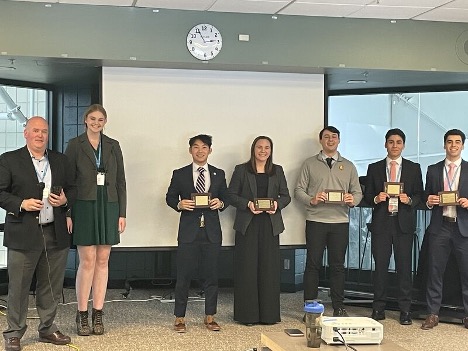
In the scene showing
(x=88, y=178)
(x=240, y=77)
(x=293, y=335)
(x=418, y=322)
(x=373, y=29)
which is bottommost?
(x=418, y=322)

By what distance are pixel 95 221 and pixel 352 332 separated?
8.25ft

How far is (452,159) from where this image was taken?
20.4 ft

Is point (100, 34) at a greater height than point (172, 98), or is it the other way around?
point (100, 34)

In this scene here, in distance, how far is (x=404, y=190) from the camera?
20.9 ft

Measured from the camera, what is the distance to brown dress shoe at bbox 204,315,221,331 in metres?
5.91

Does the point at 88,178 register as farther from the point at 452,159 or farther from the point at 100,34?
the point at 452,159

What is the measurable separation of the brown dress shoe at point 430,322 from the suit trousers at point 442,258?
0.15 feet

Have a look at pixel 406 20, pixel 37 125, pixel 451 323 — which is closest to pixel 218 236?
pixel 37 125

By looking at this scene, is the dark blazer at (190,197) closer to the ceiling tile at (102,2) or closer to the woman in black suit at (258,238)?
the woman in black suit at (258,238)

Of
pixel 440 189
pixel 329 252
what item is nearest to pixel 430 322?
pixel 329 252

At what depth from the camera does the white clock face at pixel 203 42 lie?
20.2ft

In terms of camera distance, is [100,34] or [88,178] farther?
[100,34]

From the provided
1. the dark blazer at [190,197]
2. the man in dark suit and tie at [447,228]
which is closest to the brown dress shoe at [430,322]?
the man in dark suit and tie at [447,228]

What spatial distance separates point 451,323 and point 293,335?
292 cm
